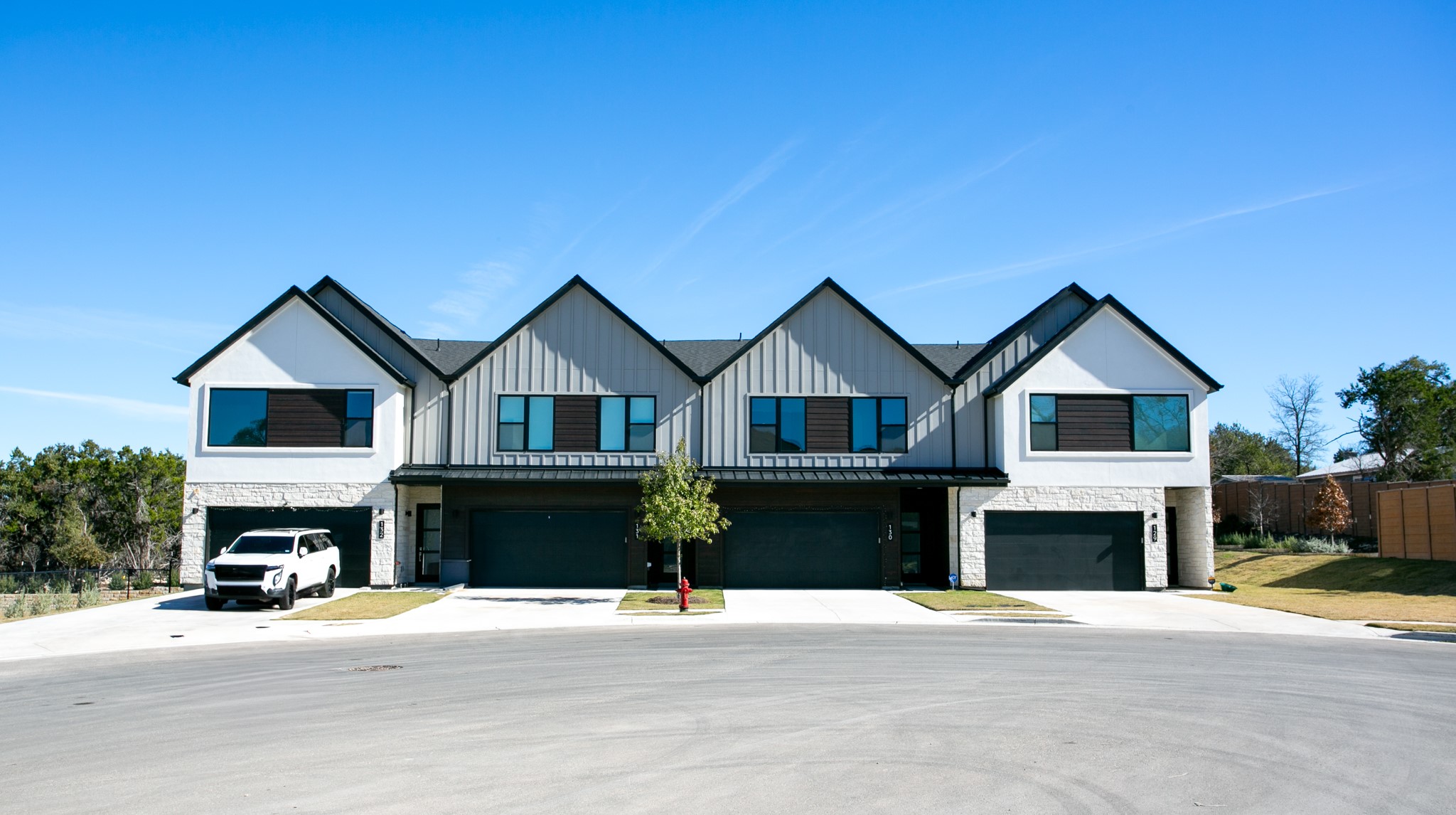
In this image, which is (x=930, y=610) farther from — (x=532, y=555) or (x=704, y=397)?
(x=532, y=555)

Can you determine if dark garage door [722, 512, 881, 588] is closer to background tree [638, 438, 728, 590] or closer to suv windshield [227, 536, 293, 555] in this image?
background tree [638, 438, 728, 590]

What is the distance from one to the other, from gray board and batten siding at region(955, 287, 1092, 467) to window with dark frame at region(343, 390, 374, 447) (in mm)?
16977

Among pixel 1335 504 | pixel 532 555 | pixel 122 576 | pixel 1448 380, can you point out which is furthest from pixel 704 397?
pixel 1448 380

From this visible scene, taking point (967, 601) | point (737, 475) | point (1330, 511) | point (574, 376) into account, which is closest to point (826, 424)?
point (737, 475)

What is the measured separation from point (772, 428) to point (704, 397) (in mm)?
2170

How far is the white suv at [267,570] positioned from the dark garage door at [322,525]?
135 inches

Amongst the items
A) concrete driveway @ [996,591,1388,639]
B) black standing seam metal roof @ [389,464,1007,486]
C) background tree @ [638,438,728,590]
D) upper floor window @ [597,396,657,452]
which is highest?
upper floor window @ [597,396,657,452]

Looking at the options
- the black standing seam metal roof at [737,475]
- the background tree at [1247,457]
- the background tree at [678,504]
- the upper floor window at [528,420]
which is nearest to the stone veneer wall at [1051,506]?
the black standing seam metal roof at [737,475]

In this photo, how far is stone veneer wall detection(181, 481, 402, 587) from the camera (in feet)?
91.7

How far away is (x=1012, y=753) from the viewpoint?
8961 millimetres

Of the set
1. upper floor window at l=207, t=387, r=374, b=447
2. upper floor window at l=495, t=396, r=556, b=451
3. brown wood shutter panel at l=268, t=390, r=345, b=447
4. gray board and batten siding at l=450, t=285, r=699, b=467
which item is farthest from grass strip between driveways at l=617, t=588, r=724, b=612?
brown wood shutter panel at l=268, t=390, r=345, b=447

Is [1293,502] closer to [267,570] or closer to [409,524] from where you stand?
[409,524]

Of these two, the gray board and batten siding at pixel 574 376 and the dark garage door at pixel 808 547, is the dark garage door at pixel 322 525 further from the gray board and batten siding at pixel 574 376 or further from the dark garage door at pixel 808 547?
the dark garage door at pixel 808 547

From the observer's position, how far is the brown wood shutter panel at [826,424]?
96.8 ft
